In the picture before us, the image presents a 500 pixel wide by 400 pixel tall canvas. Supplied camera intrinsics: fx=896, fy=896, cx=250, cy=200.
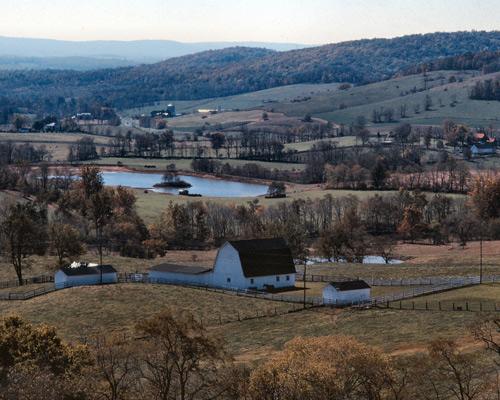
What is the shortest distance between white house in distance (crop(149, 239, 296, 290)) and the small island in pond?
10253 centimetres

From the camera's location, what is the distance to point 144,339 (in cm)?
3684

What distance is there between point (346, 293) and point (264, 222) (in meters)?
60.6

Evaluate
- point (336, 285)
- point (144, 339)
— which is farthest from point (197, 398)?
point (336, 285)

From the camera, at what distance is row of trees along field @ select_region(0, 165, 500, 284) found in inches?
3844

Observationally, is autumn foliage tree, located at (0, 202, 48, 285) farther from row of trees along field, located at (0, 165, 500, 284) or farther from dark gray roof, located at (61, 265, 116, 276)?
dark gray roof, located at (61, 265, 116, 276)

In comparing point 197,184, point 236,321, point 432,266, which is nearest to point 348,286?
point 236,321

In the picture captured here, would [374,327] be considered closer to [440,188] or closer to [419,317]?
[419,317]

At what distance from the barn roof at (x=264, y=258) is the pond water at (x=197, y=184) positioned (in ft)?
286

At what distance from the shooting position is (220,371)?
1550 inches

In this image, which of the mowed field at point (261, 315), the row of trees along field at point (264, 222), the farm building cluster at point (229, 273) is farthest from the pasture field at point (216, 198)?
the mowed field at point (261, 315)

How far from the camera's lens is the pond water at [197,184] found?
554 ft

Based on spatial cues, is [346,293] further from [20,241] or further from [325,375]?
[20,241]

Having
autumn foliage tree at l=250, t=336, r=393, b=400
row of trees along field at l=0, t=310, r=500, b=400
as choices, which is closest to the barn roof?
row of trees along field at l=0, t=310, r=500, b=400

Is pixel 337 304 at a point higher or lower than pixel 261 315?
higher
